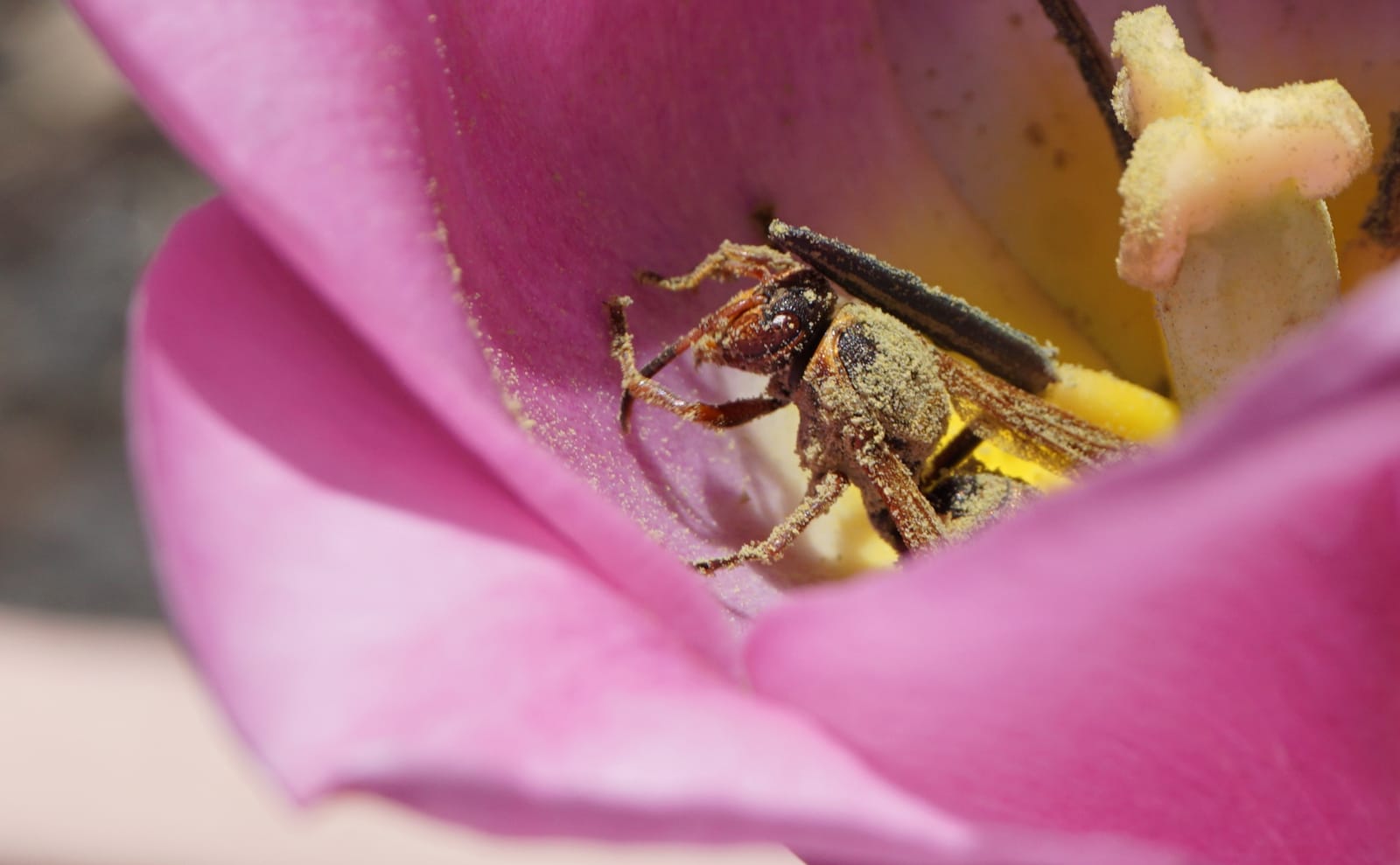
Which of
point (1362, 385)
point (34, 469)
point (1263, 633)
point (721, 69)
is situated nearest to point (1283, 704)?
point (1263, 633)

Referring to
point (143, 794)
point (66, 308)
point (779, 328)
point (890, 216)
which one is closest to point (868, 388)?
point (779, 328)

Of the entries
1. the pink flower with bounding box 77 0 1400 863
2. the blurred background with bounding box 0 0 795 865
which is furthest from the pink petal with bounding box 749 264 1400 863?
the blurred background with bounding box 0 0 795 865

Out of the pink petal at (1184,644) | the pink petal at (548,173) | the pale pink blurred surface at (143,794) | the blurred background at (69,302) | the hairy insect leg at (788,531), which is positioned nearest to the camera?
the pink petal at (1184,644)

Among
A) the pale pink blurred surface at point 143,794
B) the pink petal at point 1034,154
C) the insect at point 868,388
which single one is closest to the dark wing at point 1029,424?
the insect at point 868,388

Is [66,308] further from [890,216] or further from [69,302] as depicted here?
[890,216]

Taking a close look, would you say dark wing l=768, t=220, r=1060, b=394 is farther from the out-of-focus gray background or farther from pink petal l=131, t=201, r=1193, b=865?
the out-of-focus gray background

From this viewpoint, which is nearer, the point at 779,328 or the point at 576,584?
the point at 576,584

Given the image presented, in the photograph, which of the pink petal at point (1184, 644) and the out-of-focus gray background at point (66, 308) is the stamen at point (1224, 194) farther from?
the out-of-focus gray background at point (66, 308)
